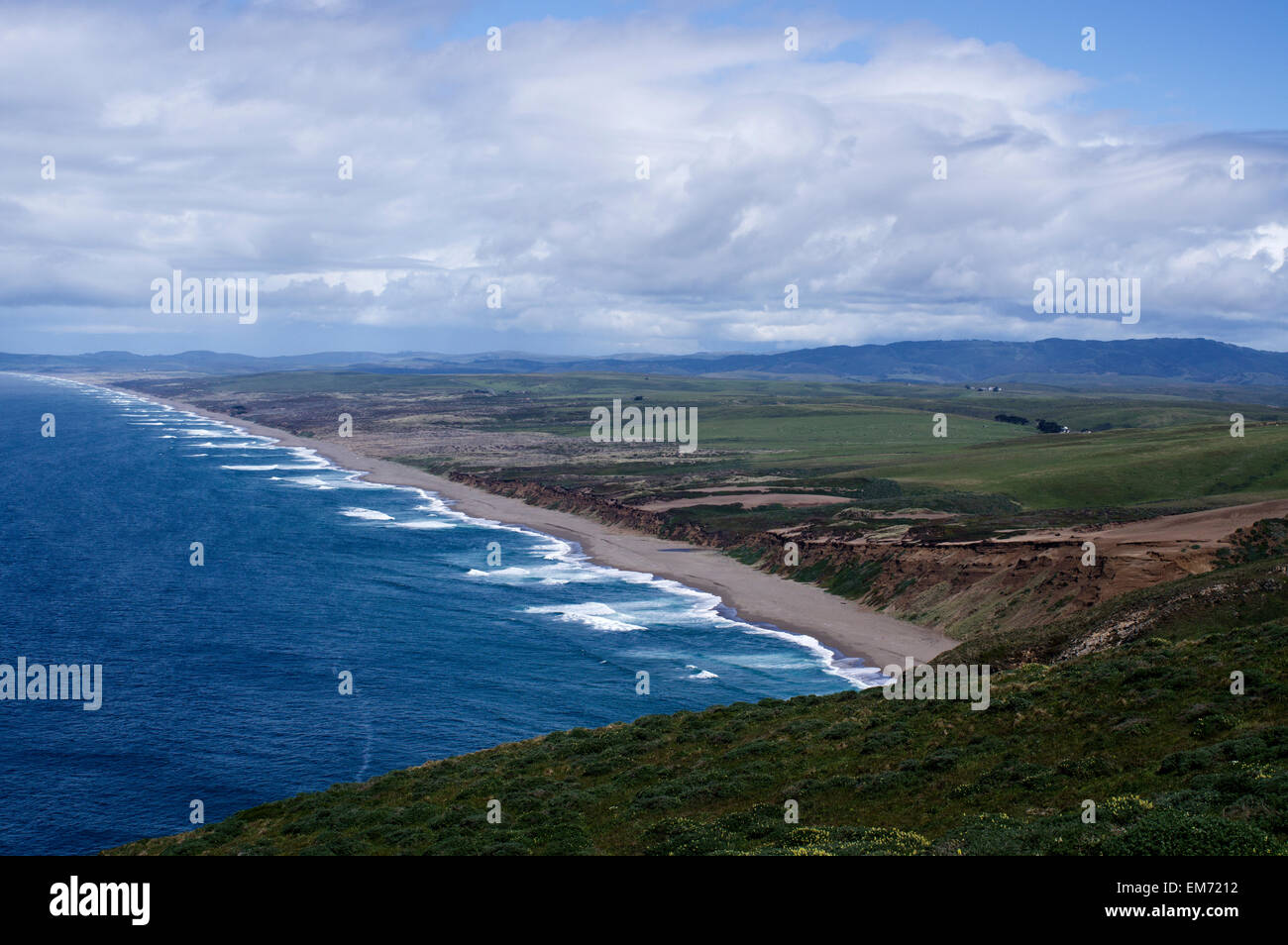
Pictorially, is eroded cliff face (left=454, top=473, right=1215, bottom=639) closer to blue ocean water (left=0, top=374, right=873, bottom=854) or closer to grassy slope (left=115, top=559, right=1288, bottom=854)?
blue ocean water (left=0, top=374, right=873, bottom=854)

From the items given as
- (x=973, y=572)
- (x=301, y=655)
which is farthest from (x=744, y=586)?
(x=301, y=655)

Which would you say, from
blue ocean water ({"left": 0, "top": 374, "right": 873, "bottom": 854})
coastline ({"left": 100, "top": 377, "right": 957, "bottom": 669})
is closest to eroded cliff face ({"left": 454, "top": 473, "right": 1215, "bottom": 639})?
coastline ({"left": 100, "top": 377, "right": 957, "bottom": 669})

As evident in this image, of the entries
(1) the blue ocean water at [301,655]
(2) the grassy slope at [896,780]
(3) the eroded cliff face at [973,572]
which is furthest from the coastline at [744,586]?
(2) the grassy slope at [896,780]

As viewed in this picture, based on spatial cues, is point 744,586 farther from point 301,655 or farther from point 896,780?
point 896,780

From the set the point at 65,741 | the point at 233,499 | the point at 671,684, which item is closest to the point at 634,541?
the point at 671,684

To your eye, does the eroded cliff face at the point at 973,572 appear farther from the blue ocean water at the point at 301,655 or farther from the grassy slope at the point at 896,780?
the grassy slope at the point at 896,780
